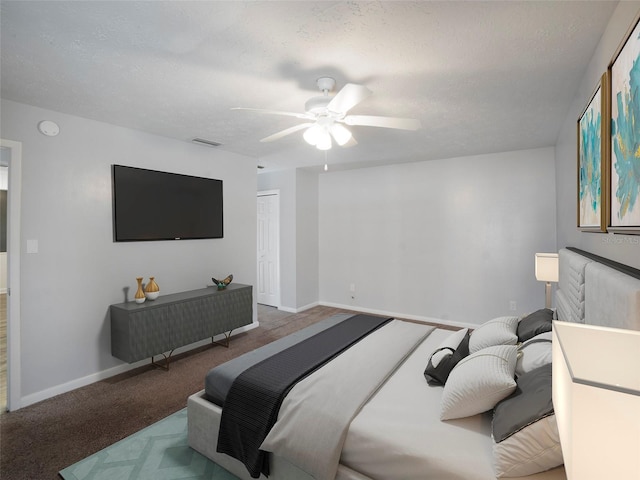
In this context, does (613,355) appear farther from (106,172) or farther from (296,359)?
(106,172)

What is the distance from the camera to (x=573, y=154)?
2619 mm

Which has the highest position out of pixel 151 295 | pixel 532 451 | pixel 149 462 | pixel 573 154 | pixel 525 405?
pixel 573 154

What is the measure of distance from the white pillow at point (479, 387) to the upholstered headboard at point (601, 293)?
0.43 m

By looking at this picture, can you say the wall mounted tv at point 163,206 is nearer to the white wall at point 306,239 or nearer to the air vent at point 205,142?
the air vent at point 205,142

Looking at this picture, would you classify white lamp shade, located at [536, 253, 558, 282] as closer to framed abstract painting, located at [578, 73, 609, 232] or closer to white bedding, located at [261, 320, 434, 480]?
framed abstract painting, located at [578, 73, 609, 232]

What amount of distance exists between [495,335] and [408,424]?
93 centimetres

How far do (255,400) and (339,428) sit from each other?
0.53 m

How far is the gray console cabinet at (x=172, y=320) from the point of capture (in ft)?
9.93

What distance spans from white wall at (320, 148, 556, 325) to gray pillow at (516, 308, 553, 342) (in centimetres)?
220

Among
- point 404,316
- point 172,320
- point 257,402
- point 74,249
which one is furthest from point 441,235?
point 74,249

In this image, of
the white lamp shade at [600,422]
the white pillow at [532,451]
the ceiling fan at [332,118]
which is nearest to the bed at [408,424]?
the white pillow at [532,451]

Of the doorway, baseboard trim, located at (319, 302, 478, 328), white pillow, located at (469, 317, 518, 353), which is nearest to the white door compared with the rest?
baseboard trim, located at (319, 302, 478, 328)

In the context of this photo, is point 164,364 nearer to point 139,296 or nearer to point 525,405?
point 139,296

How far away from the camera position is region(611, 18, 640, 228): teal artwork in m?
1.16
